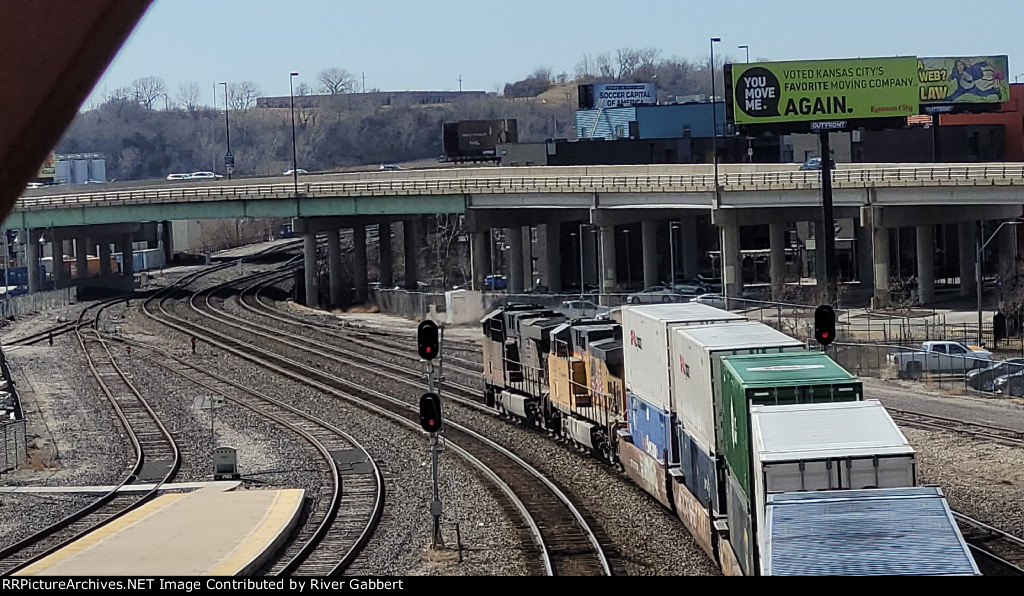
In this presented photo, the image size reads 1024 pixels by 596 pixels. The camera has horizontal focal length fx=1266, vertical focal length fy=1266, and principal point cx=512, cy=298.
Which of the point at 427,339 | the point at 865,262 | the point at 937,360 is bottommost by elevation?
the point at 937,360

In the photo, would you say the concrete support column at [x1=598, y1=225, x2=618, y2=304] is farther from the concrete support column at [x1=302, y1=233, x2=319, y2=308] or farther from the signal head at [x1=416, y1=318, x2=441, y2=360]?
the signal head at [x1=416, y1=318, x2=441, y2=360]

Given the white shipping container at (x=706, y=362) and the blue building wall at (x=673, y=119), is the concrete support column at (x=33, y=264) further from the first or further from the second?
the white shipping container at (x=706, y=362)

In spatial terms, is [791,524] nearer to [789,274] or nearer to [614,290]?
[614,290]

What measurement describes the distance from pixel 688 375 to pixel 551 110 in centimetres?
14273

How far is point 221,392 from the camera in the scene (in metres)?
36.1

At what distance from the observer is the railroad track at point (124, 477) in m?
18.1

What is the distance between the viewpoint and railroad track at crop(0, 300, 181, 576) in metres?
18.1

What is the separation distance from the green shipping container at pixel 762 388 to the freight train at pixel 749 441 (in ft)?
0.08

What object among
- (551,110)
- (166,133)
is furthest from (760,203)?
(551,110)

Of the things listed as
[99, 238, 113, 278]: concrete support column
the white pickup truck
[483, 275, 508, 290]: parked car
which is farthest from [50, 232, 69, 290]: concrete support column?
the white pickup truck

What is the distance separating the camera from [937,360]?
3497 cm

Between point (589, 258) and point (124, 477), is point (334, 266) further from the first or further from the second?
point (124, 477)

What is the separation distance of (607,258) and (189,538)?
157 ft

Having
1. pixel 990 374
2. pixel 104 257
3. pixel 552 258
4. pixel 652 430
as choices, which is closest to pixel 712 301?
pixel 990 374
